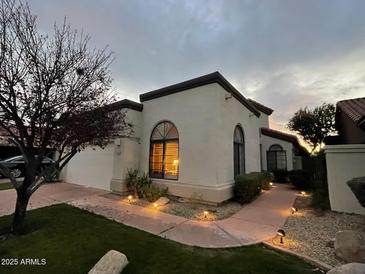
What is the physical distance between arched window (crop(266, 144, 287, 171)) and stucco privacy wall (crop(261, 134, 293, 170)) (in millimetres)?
232

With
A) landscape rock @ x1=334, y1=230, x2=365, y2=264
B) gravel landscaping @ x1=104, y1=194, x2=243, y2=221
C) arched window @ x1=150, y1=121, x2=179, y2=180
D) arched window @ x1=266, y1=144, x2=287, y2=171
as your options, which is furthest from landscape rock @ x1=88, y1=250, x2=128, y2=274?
arched window @ x1=266, y1=144, x2=287, y2=171

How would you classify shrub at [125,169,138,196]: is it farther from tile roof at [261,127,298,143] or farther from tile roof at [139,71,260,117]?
tile roof at [261,127,298,143]

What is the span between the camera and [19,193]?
4520 millimetres

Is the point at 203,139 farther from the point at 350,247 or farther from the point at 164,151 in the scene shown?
the point at 350,247

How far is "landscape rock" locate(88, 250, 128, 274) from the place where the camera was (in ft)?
9.39

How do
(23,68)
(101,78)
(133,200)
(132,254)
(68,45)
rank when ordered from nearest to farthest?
(132,254), (23,68), (68,45), (101,78), (133,200)

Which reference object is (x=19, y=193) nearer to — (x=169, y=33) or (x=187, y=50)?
(x=169, y=33)

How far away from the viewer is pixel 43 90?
4293mm

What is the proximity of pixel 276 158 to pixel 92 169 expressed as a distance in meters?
14.2

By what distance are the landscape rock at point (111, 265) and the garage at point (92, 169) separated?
6896 mm

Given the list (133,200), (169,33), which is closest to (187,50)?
(169,33)

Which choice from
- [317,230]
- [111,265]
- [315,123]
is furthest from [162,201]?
[315,123]

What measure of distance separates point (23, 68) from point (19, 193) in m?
2.98

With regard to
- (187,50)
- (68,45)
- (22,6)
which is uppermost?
(187,50)
